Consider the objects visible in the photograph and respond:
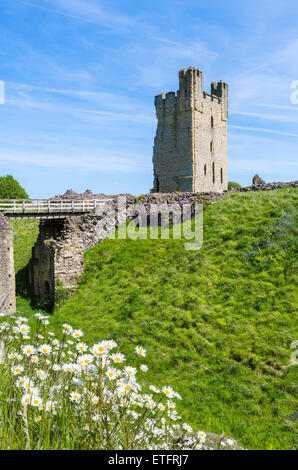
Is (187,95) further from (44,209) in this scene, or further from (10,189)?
(10,189)

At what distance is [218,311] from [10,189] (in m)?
56.9

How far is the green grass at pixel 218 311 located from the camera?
10.5 m

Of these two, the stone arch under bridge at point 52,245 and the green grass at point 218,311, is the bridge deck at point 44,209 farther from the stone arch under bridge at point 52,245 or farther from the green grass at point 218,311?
the green grass at point 218,311

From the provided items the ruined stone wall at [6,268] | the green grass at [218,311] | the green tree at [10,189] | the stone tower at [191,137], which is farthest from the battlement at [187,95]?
the green tree at [10,189]

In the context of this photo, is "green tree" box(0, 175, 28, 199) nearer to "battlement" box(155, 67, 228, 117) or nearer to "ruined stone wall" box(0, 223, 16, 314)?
"battlement" box(155, 67, 228, 117)

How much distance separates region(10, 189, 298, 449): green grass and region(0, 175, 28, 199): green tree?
4456 cm

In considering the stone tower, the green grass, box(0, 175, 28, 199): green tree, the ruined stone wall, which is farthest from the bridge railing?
box(0, 175, 28, 199): green tree

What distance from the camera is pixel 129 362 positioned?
13.2 meters

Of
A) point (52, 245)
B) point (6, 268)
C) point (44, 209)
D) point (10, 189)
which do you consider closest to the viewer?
point (6, 268)

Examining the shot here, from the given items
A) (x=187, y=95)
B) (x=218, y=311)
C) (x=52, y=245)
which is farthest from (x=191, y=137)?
(x=218, y=311)

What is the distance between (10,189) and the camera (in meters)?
63.7

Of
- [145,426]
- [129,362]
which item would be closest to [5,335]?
[145,426]

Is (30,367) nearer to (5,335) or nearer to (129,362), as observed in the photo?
(5,335)

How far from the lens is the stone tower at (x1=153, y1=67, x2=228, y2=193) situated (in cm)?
3709
